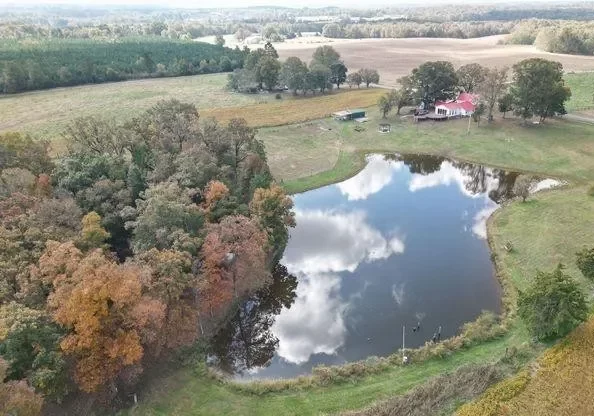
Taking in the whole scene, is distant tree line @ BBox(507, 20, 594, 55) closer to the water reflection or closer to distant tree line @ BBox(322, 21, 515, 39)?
distant tree line @ BBox(322, 21, 515, 39)

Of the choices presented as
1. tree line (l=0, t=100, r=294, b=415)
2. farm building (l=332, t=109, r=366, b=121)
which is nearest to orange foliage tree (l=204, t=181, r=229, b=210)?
tree line (l=0, t=100, r=294, b=415)

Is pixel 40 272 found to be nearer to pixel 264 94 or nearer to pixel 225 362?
pixel 225 362

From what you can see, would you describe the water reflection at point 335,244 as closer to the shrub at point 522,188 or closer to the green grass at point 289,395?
the green grass at point 289,395

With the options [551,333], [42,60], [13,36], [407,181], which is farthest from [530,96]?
[13,36]

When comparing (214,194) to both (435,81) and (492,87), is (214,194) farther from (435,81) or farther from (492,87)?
(435,81)

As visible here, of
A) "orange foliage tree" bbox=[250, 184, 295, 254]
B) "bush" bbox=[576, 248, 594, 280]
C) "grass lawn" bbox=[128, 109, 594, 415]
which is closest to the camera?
"grass lawn" bbox=[128, 109, 594, 415]

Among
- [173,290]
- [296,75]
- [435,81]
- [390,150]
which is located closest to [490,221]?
[390,150]

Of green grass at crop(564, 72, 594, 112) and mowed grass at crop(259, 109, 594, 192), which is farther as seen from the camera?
green grass at crop(564, 72, 594, 112)

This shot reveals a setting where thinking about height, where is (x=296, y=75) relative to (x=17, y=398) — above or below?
above
